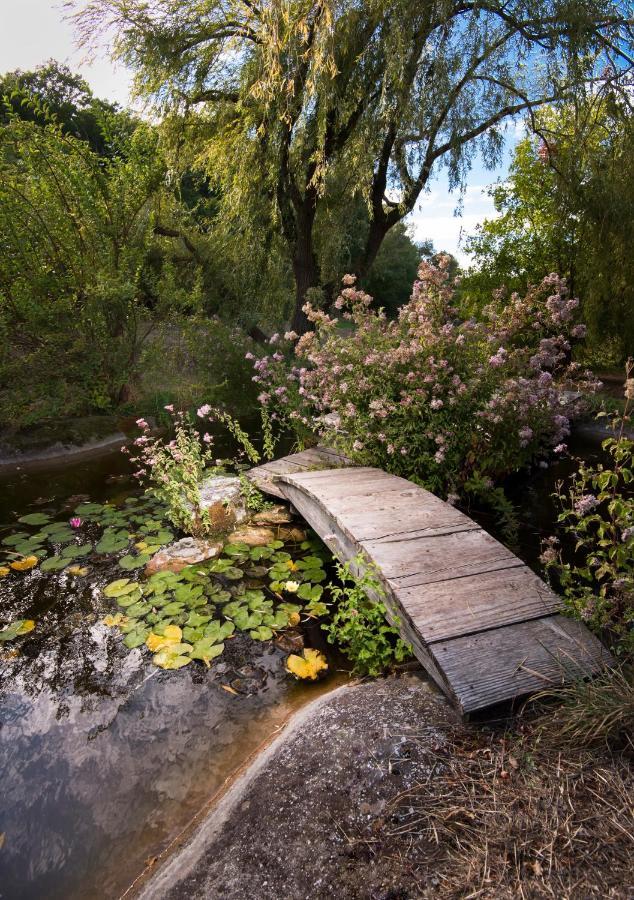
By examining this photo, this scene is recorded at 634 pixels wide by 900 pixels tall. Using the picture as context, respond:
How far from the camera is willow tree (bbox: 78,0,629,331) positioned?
6.33 metres

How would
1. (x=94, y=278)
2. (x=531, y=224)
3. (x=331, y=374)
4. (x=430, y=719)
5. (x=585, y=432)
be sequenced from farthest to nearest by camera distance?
(x=531, y=224)
(x=585, y=432)
(x=94, y=278)
(x=331, y=374)
(x=430, y=719)

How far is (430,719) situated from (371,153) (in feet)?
24.6

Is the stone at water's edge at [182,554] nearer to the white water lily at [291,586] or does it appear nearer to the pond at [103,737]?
the pond at [103,737]

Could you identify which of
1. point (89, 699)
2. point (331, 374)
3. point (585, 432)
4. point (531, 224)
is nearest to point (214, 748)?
point (89, 699)

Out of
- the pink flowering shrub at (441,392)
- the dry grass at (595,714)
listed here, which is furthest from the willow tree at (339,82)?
the dry grass at (595,714)

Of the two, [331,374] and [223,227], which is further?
[223,227]

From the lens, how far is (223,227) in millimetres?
9266

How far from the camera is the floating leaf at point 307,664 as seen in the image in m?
2.70

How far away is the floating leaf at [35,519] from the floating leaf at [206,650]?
2523mm

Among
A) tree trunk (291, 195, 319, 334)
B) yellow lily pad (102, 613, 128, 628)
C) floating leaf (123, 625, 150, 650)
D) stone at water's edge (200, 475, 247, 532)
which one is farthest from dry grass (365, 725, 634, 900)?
tree trunk (291, 195, 319, 334)

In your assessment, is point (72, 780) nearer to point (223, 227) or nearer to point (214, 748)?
point (214, 748)

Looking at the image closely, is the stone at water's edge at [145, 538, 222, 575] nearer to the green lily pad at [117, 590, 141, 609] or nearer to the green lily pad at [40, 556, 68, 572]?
the green lily pad at [117, 590, 141, 609]

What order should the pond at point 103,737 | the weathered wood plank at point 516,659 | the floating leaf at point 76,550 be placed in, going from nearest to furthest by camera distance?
the pond at point 103,737
the weathered wood plank at point 516,659
the floating leaf at point 76,550

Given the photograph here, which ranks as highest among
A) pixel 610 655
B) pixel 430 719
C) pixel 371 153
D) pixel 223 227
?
pixel 371 153
